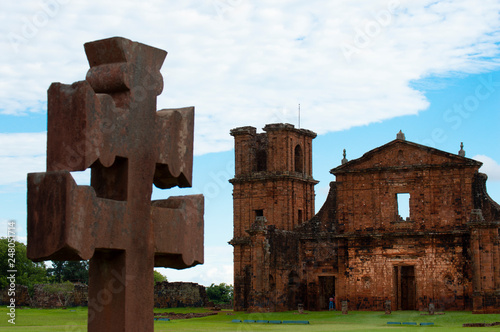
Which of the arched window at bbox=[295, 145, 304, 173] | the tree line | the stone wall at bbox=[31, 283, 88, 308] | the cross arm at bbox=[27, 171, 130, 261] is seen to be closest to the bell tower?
the arched window at bbox=[295, 145, 304, 173]

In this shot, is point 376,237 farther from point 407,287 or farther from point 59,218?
point 59,218

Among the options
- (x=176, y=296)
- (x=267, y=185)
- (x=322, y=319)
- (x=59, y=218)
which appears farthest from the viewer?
(x=176, y=296)

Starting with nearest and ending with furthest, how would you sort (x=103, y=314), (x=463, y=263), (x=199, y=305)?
(x=103, y=314), (x=463, y=263), (x=199, y=305)

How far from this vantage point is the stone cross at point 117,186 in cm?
460

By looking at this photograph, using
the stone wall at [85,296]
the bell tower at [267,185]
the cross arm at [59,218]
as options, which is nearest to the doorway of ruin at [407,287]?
the bell tower at [267,185]

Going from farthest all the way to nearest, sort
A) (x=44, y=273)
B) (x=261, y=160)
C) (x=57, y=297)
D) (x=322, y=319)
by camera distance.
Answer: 1. (x=44, y=273)
2. (x=57, y=297)
3. (x=261, y=160)
4. (x=322, y=319)

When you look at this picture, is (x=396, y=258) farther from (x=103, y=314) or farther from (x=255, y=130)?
(x=103, y=314)

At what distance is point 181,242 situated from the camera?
5613 mm

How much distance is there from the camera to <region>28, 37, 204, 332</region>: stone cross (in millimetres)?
4602

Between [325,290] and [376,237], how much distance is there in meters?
4.92

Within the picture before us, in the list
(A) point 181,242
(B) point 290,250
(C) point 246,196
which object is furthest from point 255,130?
(A) point 181,242

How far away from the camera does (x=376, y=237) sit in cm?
3638

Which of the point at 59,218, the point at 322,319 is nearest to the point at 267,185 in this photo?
the point at 322,319

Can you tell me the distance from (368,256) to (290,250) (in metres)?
4.03
